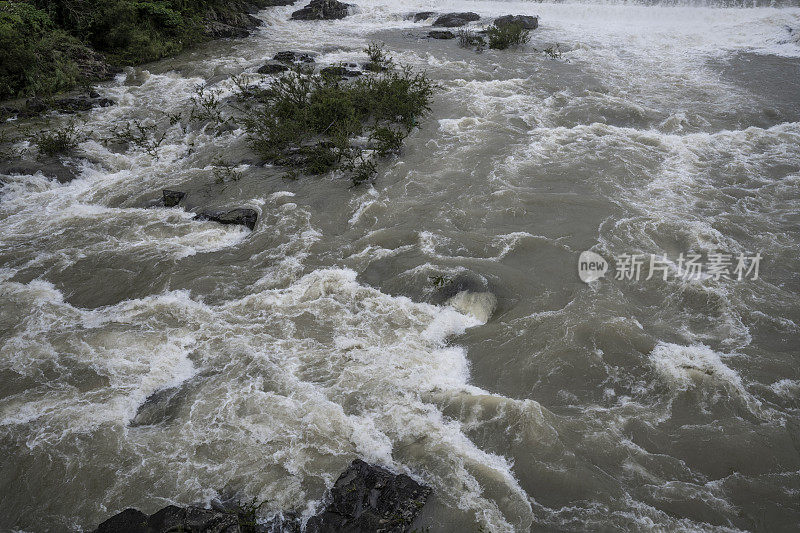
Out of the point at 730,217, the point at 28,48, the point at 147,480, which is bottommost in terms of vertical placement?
the point at 147,480

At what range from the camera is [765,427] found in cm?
459

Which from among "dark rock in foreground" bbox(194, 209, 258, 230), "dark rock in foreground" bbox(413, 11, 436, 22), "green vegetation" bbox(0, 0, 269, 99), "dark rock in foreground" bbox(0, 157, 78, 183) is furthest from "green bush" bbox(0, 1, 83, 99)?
"dark rock in foreground" bbox(413, 11, 436, 22)

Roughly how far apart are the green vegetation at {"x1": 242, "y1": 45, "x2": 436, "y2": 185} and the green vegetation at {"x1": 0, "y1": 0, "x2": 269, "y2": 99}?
6.64 metres

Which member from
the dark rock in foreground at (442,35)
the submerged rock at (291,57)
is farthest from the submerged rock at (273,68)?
the dark rock in foreground at (442,35)

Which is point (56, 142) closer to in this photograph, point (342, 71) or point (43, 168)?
point (43, 168)

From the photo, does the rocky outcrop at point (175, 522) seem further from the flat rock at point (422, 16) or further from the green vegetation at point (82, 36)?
the flat rock at point (422, 16)

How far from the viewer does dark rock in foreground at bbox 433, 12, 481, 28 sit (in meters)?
22.6

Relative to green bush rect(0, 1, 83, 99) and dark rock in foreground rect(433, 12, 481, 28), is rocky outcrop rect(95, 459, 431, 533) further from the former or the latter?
dark rock in foreground rect(433, 12, 481, 28)

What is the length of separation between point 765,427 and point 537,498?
7.91ft

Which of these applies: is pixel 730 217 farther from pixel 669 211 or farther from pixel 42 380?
pixel 42 380

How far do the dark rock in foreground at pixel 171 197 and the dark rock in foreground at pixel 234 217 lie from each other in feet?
2.52

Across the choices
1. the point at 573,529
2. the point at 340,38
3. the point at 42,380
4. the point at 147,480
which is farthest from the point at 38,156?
the point at 340,38

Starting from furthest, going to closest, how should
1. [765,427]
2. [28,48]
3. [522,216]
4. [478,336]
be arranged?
[28,48], [522,216], [478,336], [765,427]

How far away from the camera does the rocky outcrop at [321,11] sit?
24.4 metres
